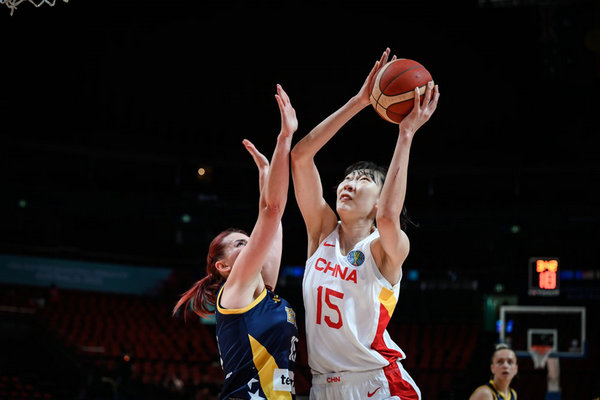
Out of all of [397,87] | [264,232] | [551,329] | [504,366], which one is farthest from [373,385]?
[551,329]

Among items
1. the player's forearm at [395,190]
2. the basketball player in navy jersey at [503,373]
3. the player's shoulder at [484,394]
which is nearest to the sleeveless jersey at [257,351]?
the player's forearm at [395,190]

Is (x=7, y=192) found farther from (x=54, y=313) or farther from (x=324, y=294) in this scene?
(x=324, y=294)

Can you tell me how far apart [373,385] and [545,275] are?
728 cm

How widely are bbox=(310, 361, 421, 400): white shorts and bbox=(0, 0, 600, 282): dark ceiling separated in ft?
42.6

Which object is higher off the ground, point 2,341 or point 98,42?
point 98,42

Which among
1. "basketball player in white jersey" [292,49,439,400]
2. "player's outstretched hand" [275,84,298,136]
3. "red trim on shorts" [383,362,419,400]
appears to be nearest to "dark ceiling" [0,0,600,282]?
"basketball player in white jersey" [292,49,439,400]

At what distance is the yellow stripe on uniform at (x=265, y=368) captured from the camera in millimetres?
3172

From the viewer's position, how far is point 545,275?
979 centimetres

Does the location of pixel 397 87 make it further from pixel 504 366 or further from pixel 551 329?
pixel 551 329

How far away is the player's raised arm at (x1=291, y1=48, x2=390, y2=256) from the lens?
11.2 feet

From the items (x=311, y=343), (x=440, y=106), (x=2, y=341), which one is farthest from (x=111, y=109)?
(x=311, y=343)

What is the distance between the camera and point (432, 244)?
20.5 meters

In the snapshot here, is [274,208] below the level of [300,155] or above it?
below

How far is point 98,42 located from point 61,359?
25.4 feet
